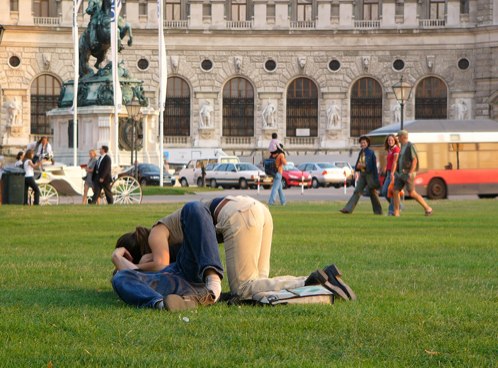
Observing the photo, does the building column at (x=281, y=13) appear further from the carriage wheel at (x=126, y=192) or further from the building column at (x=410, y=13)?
the carriage wheel at (x=126, y=192)

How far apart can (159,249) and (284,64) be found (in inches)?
2613

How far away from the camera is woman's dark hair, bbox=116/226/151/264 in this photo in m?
11.2

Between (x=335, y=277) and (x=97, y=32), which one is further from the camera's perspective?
(x=97, y=32)

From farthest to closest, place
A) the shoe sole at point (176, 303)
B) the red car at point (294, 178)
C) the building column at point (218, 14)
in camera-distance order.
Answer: the building column at point (218, 14) → the red car at point (294, 178) → the shoe sole at point (176, 303)

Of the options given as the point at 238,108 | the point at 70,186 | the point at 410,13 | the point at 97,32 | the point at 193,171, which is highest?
the point at 410,13

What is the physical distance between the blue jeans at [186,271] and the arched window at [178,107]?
65.3m

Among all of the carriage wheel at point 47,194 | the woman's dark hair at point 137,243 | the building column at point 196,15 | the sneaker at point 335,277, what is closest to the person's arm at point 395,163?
the carriage wheel at point 47,194

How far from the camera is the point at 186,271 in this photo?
10.5m

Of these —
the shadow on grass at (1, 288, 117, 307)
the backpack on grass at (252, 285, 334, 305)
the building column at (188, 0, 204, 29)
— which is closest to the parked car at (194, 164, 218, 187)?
the building column at (188, 0, 204, 29)

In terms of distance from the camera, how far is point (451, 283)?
12586 mm

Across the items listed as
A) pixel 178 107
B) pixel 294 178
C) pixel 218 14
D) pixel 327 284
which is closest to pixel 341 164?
pixel 294 178

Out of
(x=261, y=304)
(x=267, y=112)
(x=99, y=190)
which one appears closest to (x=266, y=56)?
(x=267, y=112)

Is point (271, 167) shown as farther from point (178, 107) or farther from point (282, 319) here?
point (178, 107)

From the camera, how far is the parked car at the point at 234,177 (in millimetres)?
59688
